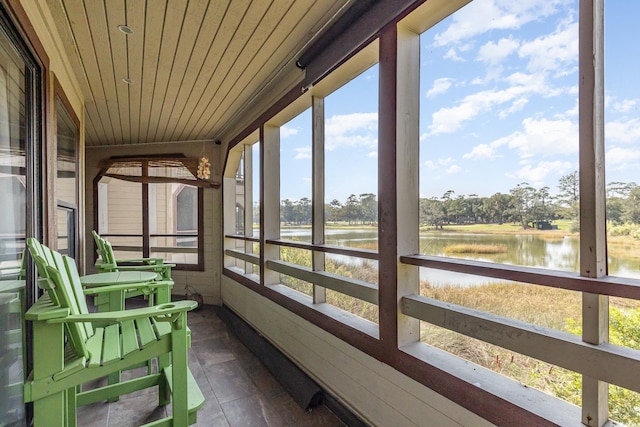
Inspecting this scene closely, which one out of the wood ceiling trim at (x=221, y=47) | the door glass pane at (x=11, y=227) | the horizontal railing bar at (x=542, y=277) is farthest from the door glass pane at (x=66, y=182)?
the horizontal railing bar at (x=542, y=277)

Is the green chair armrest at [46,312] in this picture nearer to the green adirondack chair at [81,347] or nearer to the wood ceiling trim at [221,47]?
the green adirondack chair at [81,347]

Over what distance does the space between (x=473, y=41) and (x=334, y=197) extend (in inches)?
51.2

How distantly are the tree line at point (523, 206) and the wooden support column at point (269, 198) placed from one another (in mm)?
1329

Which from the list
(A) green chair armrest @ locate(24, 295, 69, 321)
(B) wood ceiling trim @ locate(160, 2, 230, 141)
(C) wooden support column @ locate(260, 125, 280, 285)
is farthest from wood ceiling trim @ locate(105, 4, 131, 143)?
(A) green chair armrest @ locate(24, 295, 69, 321)

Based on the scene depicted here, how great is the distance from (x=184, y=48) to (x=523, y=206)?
93.3 inches

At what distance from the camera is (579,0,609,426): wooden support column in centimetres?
101

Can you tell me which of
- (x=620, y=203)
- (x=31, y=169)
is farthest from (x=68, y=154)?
(x=620, y=203)

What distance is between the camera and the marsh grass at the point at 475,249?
4.47 feet

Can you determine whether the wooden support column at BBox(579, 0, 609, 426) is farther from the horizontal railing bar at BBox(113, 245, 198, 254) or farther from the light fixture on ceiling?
the horizontal railing bar at BBox(113, 245, 198, 254)

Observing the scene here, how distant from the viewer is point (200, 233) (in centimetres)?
501

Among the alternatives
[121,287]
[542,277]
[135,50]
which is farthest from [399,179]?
[135,50]

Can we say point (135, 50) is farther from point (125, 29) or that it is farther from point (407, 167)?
point (407, 167)

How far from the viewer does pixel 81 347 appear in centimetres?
150

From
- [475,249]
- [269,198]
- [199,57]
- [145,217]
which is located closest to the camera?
[475,249]
